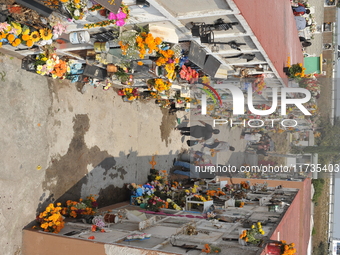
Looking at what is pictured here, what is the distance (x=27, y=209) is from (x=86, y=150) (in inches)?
101

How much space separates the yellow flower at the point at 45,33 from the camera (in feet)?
19.4

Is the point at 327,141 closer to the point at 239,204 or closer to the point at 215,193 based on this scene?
the point at 239,204

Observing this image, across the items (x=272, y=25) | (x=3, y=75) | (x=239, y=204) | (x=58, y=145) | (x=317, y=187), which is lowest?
(x=317, y=187)

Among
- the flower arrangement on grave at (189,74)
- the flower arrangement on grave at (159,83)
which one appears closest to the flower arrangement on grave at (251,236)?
the flower arrangement on grave at (189,74)

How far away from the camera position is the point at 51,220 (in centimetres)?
740

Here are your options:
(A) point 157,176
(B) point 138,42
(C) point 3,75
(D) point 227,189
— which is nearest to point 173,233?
(B) point 138,42

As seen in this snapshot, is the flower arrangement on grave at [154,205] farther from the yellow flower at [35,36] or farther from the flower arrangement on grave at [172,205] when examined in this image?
the yellow flower at [35,36]

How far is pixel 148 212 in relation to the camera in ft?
32.4

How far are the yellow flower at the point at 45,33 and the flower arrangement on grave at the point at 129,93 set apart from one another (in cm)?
501

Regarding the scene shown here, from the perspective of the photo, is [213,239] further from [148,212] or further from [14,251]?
[14,251]

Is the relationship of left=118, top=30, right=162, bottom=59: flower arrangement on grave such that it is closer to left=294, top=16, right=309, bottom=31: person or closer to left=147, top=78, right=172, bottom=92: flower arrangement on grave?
left=147, top=78, right=172, bottom=92: flower arrangement on grave

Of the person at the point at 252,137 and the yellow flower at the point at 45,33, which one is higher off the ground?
the yellow flower at the point at 45,33

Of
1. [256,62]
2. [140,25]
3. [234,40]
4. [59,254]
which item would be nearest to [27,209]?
[59,254]

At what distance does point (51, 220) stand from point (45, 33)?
166 inches
